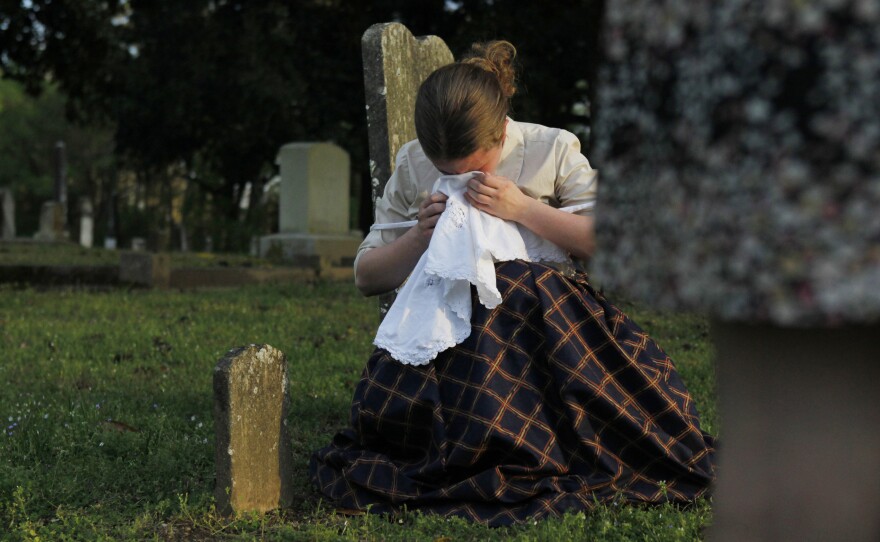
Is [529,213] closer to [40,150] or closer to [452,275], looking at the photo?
[452,275]

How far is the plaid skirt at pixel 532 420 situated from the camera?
3215 mm

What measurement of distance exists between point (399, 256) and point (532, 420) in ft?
2.38

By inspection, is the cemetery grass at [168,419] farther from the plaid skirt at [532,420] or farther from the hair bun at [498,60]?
the hair bun at [498,60]

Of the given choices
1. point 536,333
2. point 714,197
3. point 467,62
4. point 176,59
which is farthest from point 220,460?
point 176,59

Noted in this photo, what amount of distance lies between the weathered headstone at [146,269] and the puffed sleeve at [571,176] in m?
8.25

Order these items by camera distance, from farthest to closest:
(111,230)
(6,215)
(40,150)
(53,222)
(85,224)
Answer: (40,150), (111,230), (85,224), (6,215), (53,222)

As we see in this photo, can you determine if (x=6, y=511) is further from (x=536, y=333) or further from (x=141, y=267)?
(x=141, y=267)

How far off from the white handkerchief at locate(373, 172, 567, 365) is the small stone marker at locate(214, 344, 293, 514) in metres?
0.39

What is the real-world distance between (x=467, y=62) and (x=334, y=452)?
1.47 meters

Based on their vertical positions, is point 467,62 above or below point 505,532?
above

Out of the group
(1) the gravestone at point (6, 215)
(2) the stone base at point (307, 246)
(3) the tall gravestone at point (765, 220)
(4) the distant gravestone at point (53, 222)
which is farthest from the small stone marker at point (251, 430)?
(1) the gravestone at point (6, 215)

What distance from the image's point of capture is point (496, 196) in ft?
10.3

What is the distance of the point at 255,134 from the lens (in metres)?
21.2

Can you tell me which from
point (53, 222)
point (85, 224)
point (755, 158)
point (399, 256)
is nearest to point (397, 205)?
point (399, 256)
